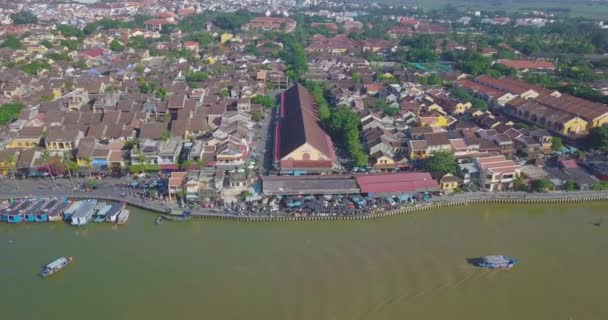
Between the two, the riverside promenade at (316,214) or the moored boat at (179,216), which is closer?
the moored boat at (179,216)

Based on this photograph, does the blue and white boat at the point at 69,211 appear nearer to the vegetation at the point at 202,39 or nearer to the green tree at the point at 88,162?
the green tree at the point at 88,162

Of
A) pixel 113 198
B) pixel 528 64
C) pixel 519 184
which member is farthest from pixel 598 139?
pixel 113 198

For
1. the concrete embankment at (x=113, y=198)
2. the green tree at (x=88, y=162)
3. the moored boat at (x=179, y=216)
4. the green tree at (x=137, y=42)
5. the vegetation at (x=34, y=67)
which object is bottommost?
the moored boat at (x=179, y=216)

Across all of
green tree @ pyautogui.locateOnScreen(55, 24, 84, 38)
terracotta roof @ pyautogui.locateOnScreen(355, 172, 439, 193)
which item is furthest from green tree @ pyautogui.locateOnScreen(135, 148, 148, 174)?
green tree @ pyautogui.locateOnScreen(55, 24, 84, 38)

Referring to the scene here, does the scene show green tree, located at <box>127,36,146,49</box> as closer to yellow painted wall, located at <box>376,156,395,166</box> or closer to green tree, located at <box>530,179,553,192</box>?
yellow painted wall, located at <box>376,156,395,166</box>

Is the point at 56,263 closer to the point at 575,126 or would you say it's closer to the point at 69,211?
the point at 69,211

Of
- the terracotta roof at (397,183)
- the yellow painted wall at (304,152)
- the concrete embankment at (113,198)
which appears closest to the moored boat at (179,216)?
the concrete embankment at (113,198)

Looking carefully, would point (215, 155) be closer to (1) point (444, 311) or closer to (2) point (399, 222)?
(2) point (399, 222)
